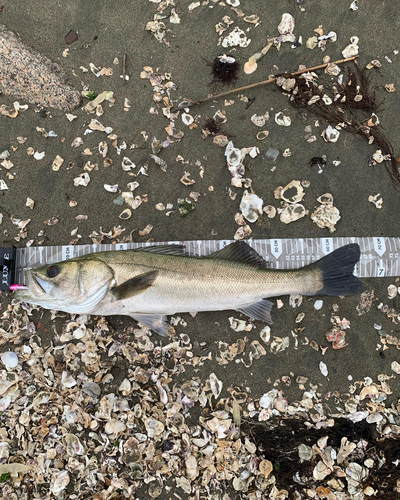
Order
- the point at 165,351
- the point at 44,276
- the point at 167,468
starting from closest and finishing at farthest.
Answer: the point at 44,276, the point at 167,468, the point at 165,351

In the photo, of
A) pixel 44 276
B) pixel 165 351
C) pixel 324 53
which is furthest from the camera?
pixel 324 53

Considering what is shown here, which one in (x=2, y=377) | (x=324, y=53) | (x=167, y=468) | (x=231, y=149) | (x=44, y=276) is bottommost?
(x=167, y=468)

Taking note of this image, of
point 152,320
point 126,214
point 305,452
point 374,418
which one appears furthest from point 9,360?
point 374,418

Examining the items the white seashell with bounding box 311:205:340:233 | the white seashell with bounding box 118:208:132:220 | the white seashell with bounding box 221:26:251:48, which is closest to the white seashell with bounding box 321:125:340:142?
the white seashell with bounding box 311:205:340:233

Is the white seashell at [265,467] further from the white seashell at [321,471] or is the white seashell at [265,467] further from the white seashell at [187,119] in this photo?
the white seashell at [187,119]

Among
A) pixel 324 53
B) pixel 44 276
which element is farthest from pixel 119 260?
pixel 324 53

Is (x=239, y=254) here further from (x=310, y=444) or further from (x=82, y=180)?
(x=310, y=444)

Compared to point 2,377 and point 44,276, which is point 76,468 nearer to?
point 2,377
